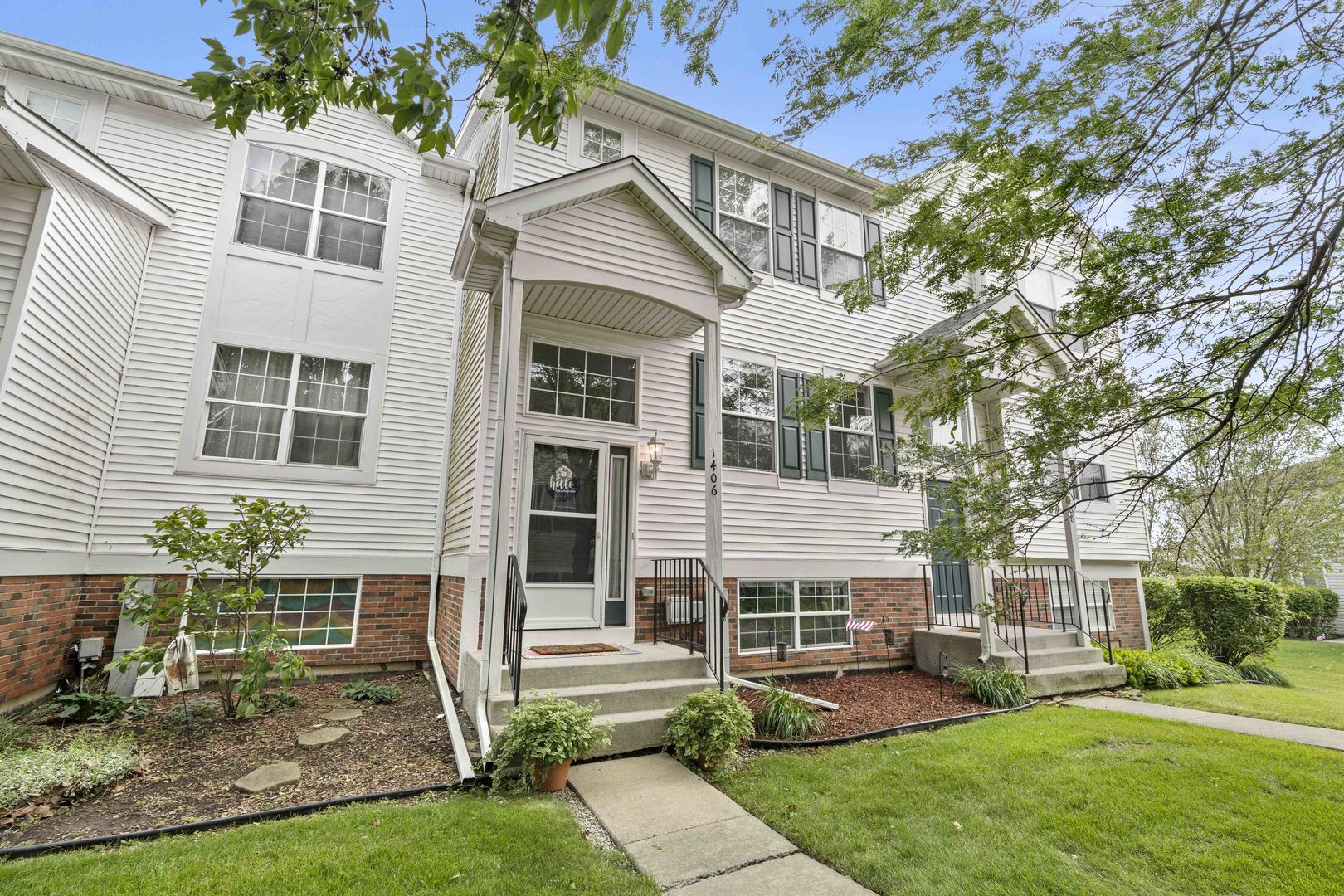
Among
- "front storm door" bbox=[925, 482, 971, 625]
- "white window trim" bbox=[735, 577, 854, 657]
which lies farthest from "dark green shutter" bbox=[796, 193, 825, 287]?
"white window trim" bbox=[735, 577, 854, 657]

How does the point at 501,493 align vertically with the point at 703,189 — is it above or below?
below

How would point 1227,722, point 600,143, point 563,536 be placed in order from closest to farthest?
point 1227,722
point 563,536
point 600,143

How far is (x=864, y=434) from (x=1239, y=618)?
7247 mm

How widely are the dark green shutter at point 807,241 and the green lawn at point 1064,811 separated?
6103mm

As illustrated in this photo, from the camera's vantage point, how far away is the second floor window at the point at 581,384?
22.1 feet

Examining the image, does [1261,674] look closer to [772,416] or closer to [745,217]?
[772,416]

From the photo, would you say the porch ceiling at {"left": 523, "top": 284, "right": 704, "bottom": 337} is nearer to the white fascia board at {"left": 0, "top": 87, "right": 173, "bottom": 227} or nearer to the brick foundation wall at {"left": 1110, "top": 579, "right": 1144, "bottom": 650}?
the white fascia board at {"left": 0, "top": 87, "right": 173, "bottom": 227}

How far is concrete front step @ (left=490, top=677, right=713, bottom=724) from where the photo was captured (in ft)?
15.2

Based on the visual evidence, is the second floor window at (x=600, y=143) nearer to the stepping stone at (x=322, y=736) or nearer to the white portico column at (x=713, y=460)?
the white portico column at (x=713, y=460)

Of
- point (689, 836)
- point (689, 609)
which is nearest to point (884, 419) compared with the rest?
point (689, 609)

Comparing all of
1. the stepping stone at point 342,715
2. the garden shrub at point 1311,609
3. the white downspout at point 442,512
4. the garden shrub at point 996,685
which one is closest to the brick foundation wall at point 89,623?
the white downspout at point 442,512

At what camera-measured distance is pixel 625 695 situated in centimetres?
497

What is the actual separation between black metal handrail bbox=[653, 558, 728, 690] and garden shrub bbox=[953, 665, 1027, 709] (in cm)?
311

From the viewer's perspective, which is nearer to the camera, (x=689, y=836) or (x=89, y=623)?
(x=689, y=836)
